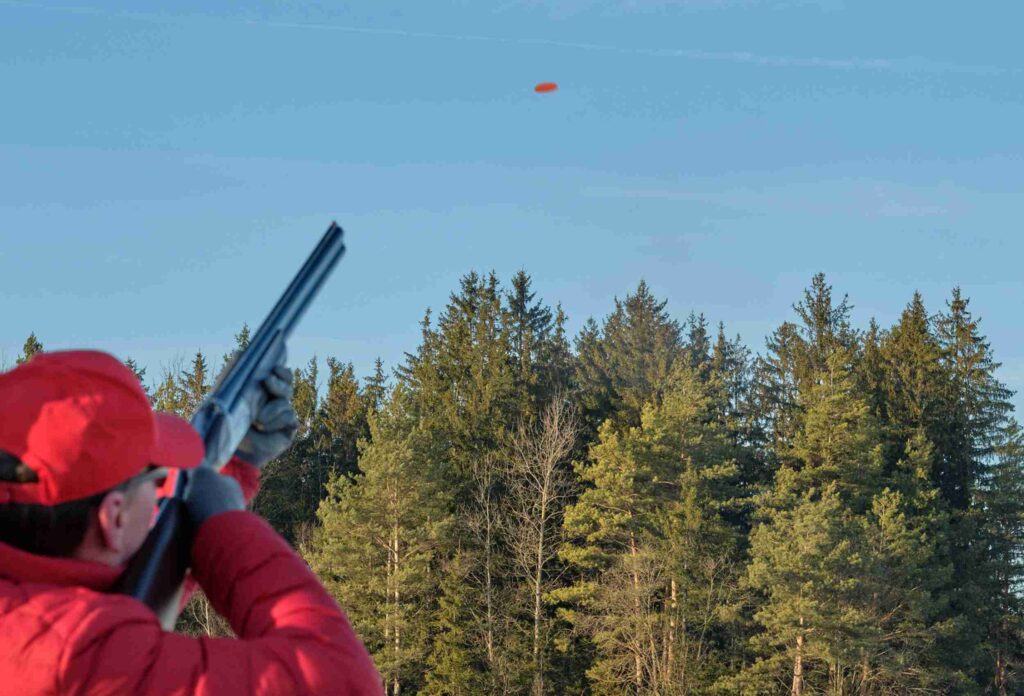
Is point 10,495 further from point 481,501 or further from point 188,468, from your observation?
point 481,501

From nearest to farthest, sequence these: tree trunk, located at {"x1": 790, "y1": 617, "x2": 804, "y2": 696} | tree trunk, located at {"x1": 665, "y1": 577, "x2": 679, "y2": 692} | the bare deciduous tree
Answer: tree trunk, located at {"x1": 790, "y1": 617, "x2": 804, "y2": 696}
tree trunk, located at {"x1": 665, "y1": 577, "x2": 679, "y2": 692}
the bare deciduous tree

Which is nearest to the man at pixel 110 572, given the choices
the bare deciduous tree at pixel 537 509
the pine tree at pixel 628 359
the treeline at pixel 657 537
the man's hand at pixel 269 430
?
the man's hand at pixel 269 430

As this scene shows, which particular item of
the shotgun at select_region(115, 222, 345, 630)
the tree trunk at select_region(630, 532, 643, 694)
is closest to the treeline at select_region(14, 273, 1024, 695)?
the tree trunk at select_region(630, 532, 643, 694)

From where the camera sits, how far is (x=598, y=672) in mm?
57812

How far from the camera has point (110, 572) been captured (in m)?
1.92

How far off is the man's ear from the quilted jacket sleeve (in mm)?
95

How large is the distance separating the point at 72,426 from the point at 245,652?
372 millimetres

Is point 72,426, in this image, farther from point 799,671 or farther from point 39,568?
point 799,671

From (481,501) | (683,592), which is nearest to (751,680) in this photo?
(683,592)

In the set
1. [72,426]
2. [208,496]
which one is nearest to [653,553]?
[208,496]

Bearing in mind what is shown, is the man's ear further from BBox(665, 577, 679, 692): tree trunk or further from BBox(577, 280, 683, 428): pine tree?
BBox(577, 280, 683, 428): pine tree

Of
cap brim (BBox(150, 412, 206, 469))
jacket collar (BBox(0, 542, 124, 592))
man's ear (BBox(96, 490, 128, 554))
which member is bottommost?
jacket collar (BBox(0, 542, 124, 592))

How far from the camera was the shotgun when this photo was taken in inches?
77.8

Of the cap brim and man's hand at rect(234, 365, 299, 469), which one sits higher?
man's hand at rect(234, 365, 299, 469)
